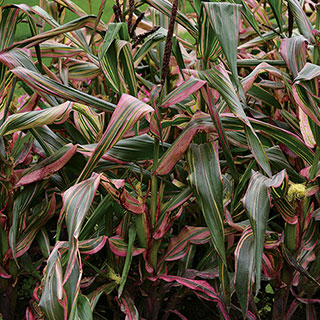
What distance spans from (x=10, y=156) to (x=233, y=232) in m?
0.46

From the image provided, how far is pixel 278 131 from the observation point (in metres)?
0.87

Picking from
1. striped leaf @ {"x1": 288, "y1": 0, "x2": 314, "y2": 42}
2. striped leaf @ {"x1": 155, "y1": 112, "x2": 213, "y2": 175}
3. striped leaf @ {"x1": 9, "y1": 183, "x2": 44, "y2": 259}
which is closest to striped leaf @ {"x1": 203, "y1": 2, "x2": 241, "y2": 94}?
striped leaf @ {"x1": 155, "y1": 112, "x2": 213, "y2": 175}

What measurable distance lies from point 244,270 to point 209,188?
5.5 inches

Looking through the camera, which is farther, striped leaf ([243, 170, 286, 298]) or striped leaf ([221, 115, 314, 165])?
striped leaf ([221, 115, 314, 165])

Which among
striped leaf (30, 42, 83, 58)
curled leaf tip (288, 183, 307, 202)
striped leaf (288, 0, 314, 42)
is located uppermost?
striped leaf (288, 0, 314, 42)

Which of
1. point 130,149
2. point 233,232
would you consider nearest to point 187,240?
point 233,232

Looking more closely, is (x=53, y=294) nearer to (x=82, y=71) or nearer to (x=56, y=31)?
(x=56, y=31)

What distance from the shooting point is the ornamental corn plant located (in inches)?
28.6

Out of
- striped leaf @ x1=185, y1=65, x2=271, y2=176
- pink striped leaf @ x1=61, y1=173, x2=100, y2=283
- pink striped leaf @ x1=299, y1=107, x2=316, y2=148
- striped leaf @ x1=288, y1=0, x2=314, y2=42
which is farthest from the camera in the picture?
striped leaf @ x1=288, y1=0, x2=314, y2=42

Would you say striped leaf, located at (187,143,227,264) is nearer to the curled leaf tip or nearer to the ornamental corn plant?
the ornamental corn plant

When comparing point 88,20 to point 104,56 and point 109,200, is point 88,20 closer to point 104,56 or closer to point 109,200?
point 104,56

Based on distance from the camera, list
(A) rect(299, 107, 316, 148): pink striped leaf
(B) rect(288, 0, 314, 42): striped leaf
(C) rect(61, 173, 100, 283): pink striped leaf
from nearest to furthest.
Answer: (C) rect(61, 173, 100, 283): pink striped leaf → (A) rect(299, 107, 316, 148): pink striped leaf → (B) rect(288, 0, 314, 42): striped leaf

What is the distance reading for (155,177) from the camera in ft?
2.74

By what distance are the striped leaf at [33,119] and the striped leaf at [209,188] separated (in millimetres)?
224
